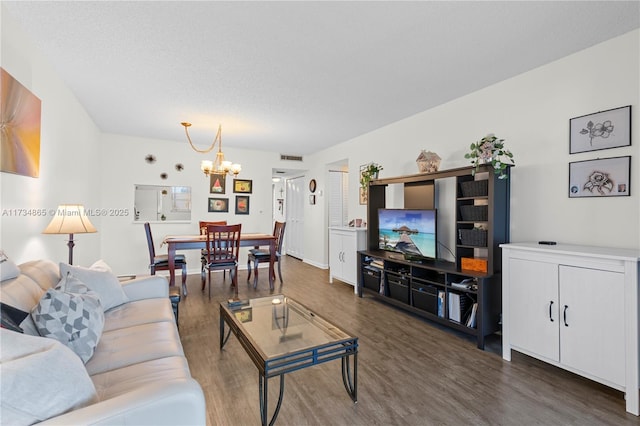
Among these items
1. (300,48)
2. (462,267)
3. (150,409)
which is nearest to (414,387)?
(462,267)

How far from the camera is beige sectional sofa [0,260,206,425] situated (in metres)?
0.86

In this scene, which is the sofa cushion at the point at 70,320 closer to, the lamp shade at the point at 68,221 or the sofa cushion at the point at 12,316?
the sofa cushion at the point at 12,316

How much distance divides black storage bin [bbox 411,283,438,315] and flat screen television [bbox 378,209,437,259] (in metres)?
0.37

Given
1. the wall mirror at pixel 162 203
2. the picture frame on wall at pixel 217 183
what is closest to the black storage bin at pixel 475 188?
the picture frame on wall at pixel 217 183

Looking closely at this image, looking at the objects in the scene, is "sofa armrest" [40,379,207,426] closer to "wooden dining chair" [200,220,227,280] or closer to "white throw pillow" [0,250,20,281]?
"white throw pillow" [0,250,20,281]

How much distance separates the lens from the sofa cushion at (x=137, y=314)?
202 centimetres

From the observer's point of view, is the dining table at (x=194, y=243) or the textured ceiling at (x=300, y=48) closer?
the textured ceiling at (x=300, y=48)

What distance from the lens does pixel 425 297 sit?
10.5 feet

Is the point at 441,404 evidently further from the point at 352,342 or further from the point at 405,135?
the point at 405,135

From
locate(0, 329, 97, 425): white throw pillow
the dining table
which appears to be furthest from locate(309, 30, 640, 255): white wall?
locate(0, 329, 97, 425): white throw pillow

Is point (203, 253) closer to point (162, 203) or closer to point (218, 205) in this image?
point (218, 205)

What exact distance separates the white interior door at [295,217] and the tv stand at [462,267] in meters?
3.72

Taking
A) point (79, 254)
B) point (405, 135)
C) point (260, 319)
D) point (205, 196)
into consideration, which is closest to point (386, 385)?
point (260, 319)

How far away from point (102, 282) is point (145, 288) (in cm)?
37
